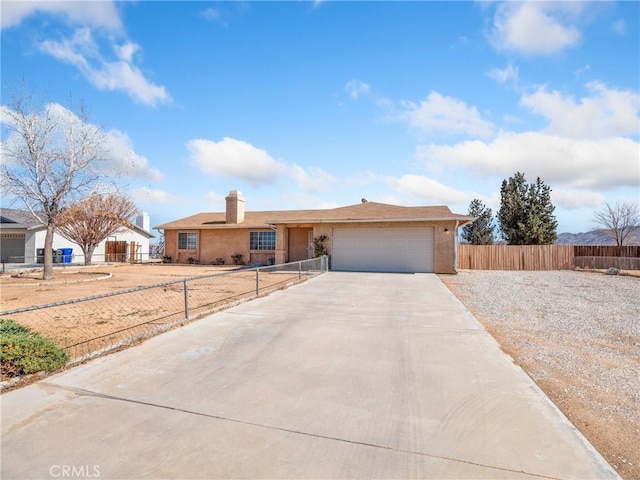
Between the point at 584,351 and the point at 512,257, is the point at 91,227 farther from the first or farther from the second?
the point at 584,351

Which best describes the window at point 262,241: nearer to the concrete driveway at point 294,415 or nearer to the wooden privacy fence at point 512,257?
the wooden privacy fence at point 512,257

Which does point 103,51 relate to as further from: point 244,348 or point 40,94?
point 244,348

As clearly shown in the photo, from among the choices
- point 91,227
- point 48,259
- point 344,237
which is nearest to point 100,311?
point 48,259

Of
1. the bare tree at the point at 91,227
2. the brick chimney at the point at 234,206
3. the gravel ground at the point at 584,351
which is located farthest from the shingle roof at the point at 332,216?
the gravel ground at the point at 584,351

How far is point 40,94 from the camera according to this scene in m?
15.7

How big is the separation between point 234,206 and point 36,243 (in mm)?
17912

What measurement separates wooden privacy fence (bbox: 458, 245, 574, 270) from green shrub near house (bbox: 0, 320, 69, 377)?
22.2 metres

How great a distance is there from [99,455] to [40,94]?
61.6 feet

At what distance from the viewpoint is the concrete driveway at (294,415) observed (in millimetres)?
2609

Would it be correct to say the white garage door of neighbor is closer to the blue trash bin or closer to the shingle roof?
the shingle roof

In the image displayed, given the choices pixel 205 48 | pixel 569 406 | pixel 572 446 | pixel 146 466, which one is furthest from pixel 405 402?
pixel 205 48

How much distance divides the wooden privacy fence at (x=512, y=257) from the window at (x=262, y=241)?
12.4 m

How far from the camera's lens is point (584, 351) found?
569cm

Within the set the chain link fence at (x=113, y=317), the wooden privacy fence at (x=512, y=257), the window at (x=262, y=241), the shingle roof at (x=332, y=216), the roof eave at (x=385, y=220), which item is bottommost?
the chain link fence at (x=113, y=317)
